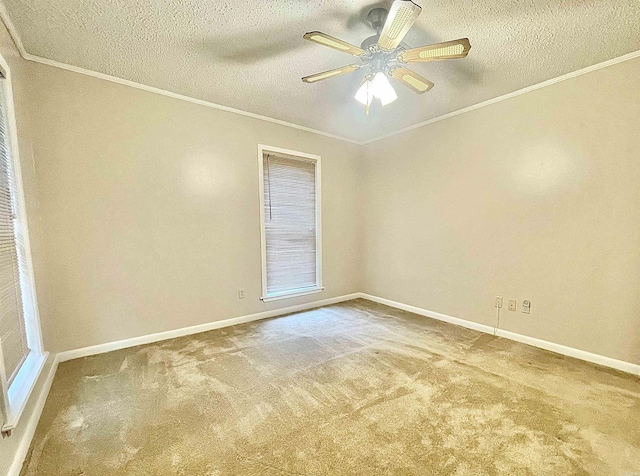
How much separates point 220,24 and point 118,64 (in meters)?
1.12

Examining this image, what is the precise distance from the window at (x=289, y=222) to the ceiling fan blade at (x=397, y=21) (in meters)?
2.18

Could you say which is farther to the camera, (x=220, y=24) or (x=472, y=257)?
(x=472, y=257)

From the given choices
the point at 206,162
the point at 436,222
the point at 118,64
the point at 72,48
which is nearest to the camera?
the point at 72,48

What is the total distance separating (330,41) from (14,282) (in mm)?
2535

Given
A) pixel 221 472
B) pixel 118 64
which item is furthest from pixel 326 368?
pixel 118 64

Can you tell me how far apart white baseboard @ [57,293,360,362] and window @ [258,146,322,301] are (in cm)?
20

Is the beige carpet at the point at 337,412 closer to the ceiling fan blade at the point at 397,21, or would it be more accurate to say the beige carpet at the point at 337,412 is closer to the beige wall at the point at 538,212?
the beige wall at the point at 538,212

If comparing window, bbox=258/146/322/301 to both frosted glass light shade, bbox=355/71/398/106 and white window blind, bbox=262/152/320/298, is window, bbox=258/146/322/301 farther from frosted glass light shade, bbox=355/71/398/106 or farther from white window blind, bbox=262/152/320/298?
frosted glass light shade, bbox=355/71/398/106

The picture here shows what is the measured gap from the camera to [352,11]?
1.73m

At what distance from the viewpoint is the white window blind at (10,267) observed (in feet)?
5.34

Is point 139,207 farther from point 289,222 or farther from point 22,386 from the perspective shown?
point 289,222

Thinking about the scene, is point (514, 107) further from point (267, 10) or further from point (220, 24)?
point (220, 24)

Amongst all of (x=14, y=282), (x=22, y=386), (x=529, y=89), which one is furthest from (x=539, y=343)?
(x=14, y=282)

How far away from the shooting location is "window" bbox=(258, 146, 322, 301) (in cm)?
357
